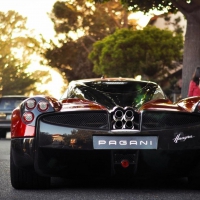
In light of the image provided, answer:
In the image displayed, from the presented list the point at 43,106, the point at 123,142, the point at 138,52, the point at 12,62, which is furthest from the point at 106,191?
the point at 12,62

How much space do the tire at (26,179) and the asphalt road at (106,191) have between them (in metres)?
0.09

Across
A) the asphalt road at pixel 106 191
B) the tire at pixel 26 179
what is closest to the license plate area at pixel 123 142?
the asphalt road at pixel 106 191

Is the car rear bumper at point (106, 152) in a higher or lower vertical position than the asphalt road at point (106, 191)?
higher

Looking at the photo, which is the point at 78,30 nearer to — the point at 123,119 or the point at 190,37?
the point at 190,37

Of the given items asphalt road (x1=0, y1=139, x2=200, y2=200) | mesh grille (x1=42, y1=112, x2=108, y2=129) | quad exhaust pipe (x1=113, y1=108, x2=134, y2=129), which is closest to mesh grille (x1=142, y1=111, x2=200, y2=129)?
quad exhaust pipe (x1=113, y1=108, x2=134, y2=129)

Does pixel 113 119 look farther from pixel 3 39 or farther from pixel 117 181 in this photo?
pixel 3 39

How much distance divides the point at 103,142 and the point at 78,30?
56.8 m

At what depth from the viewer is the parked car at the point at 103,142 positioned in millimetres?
7094

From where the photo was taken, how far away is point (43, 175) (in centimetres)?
729

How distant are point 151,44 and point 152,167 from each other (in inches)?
1699

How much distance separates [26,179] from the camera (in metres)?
7.50

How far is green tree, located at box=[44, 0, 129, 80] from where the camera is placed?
60844mm

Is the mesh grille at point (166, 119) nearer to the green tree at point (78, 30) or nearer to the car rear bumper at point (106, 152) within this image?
the car rear bumper at point (106, 152)

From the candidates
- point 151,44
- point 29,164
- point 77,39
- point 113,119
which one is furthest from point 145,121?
point 77,39
